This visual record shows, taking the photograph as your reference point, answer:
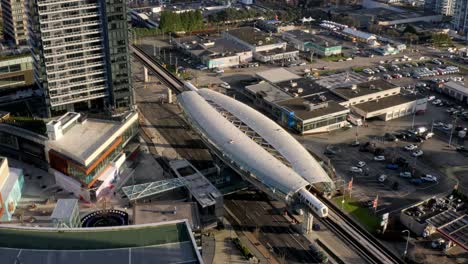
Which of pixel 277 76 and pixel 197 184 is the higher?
pixel 277 76

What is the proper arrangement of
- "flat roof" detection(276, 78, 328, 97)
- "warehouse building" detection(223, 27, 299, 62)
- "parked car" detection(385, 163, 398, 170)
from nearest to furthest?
"parked car" detection(385, 163, 398, 170), "flat roof" detection(276, 78, 328, 97), "warehouse building" detection(223, 27, 299, 62)

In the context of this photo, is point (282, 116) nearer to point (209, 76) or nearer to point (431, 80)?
point (209, 76)

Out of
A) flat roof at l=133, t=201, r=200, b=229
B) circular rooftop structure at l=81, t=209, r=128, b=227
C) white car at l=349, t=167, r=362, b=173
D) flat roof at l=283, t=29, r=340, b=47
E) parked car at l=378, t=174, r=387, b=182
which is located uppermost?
flat roof at l=283, t=29, r=340, b=47

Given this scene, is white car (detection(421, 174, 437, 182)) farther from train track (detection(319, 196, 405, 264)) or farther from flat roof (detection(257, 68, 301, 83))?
flat roof (detection(257, 68, 301, 83))

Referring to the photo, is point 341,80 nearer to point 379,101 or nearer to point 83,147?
point 379,101

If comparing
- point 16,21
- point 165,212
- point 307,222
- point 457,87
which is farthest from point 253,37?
point 165,212

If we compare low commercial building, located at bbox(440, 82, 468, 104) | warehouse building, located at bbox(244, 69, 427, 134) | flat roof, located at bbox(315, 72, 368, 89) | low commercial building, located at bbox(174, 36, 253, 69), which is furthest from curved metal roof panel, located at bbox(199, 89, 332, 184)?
low commercial building, located at bbox(440, 82, 468, 104)
